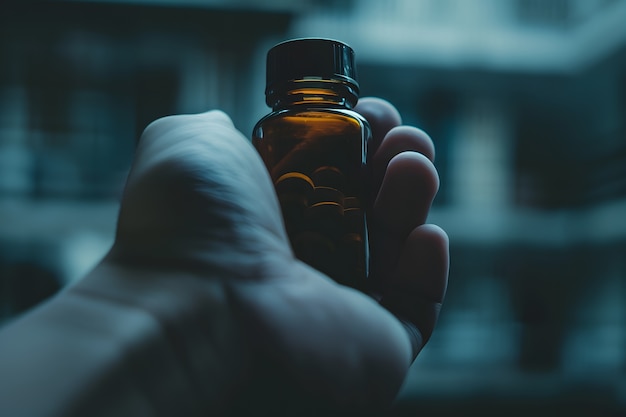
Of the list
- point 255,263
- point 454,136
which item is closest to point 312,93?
point 255,263

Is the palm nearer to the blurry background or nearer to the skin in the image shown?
the skin

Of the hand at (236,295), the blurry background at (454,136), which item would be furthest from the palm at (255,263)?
the blurry background at (454,136)

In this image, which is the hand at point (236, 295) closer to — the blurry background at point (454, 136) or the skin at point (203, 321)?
the skin at point (203, 321)

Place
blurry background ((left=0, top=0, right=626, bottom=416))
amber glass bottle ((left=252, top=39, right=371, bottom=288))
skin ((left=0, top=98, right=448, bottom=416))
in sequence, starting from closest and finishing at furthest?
1. skin ((left=0, top=98, right=448, bottom=416))
2. amber glass bottle ((left=252, top=39, right=371, bottom=288))
3. blurry background ((left=0, top=0, right=626, bottom=416))

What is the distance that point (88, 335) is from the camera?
0.93 ft

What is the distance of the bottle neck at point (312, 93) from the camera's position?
0.40 metres

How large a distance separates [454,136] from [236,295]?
2.80m

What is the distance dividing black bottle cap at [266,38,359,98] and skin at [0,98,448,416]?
2.6 inches

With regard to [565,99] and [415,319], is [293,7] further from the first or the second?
[415,319]

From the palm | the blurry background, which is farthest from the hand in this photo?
the blurry background

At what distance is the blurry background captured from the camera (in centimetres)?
228

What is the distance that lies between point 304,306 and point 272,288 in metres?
0.02

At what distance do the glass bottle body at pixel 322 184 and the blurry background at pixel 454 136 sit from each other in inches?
65.1

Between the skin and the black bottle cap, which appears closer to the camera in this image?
the skin
